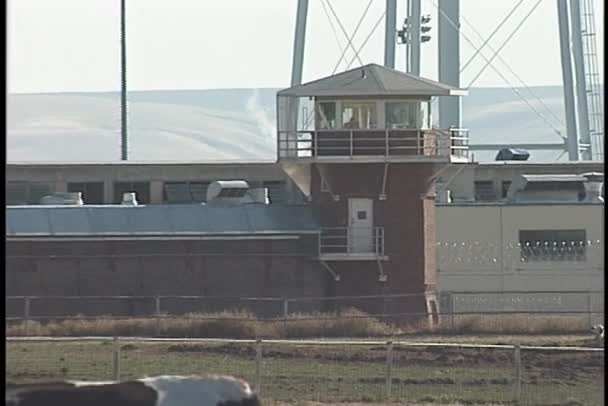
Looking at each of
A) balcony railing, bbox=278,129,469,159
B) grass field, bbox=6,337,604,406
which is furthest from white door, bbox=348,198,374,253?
grass field, bbox=6,337,604,406

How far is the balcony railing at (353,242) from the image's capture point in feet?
158

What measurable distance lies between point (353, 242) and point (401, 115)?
12.0 feet

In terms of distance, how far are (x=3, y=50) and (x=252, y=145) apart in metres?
118

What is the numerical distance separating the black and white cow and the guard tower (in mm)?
27554

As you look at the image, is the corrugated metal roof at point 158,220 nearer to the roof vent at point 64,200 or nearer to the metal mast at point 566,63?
the roof vent at point 64,200

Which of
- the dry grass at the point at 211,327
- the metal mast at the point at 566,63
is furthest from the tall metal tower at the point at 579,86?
the dry grass at the point at 211,327

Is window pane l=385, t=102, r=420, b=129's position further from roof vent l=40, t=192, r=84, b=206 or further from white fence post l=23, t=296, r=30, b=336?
white fence post l=23, t=296, r=30, b=336

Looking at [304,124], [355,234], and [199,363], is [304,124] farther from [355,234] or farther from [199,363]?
[199,363]

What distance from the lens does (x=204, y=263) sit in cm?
4825

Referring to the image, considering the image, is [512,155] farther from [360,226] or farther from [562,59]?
[360,226]

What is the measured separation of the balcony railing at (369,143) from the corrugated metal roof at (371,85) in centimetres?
103

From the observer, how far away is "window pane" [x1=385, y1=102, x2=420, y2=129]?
48531mm

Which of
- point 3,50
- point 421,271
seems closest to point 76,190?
point 421,271

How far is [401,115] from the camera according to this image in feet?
160
